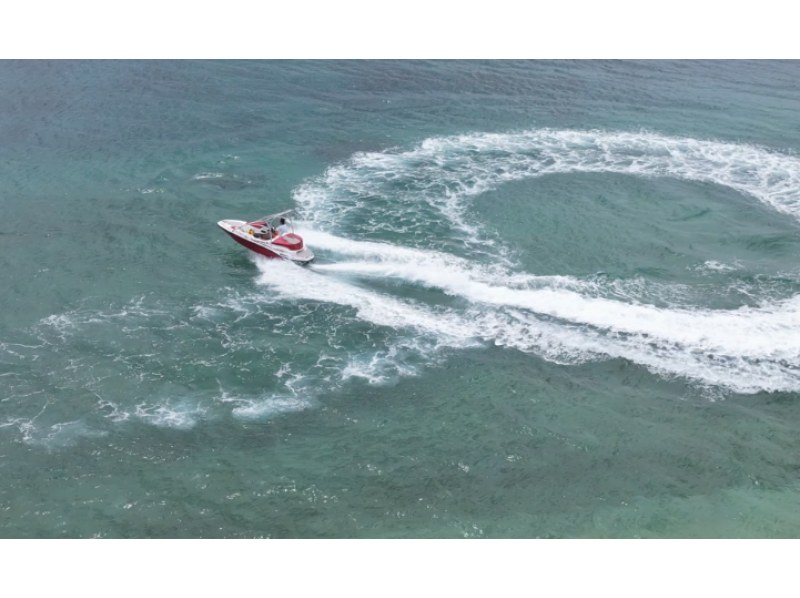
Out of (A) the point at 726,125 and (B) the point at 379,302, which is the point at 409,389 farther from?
(A) the point at 726,125

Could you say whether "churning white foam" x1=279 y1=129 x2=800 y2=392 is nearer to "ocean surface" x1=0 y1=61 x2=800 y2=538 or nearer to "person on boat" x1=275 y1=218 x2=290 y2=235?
"ocean surface" x1=0 y1=61 x2=800 y2=538

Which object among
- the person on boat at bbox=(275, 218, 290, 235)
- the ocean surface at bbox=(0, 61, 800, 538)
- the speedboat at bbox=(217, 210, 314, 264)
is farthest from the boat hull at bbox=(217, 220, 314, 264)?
the person on boat at bbox=(275, 218, 290, 235)

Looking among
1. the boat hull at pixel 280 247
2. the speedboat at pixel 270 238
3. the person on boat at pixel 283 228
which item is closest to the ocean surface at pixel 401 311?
the boat hull at pixel 280 247

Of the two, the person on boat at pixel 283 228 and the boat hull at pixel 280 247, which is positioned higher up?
the person on boat at pixel 283 228

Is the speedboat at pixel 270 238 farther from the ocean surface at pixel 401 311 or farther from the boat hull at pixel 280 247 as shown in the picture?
the ocean surface at pixel 401 311

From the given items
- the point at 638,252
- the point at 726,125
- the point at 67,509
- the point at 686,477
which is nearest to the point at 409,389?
the point at 686,477

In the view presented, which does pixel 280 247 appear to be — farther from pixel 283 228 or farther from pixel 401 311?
pixel 401 311
